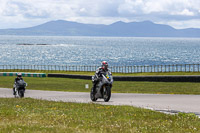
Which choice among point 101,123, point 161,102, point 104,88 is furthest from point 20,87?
point 101,123

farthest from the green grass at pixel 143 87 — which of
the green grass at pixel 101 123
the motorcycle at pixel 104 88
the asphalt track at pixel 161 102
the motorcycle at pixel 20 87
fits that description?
the green grass at pixel 101 123

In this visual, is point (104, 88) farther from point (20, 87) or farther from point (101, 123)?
point (101, 123)

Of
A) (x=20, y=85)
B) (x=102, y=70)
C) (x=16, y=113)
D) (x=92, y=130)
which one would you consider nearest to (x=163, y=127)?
(x=92, y=130)

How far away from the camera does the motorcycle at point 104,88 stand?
64.4ft

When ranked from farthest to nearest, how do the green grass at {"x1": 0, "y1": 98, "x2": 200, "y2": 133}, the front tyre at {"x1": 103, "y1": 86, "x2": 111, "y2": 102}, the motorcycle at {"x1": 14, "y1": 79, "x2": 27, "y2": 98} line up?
the motorcycle at {"x1": 14, "y1": 79, "x2": 27, "y2": 98}
the front tyre at {"x1": 103, "y1": 86, "x2": 111, "y2": 102}
the green grass at {"x1": 0, "y1": 98, "x2": 200, "y2": 133}

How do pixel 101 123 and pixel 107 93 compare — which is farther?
pixel 107 93

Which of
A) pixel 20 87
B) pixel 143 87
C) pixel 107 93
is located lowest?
pixel 143 87

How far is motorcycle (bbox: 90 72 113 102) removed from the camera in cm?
1962

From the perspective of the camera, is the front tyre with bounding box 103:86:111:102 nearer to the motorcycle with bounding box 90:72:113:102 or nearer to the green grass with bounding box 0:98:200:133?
the motorcycle with bounding box 90:72:113:102

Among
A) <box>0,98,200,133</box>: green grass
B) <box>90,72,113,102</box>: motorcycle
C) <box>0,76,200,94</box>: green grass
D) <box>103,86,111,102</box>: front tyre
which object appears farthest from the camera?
<box>0,76,200,94</box>: green grass

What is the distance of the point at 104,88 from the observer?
20.3m

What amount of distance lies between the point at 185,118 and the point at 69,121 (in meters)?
3.47

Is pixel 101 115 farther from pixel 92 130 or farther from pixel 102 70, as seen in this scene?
pixel 102 70

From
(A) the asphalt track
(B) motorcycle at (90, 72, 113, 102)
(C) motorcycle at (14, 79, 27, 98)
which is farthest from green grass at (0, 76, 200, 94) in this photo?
(B) motorcycle at (90, 72, 113, 102)
